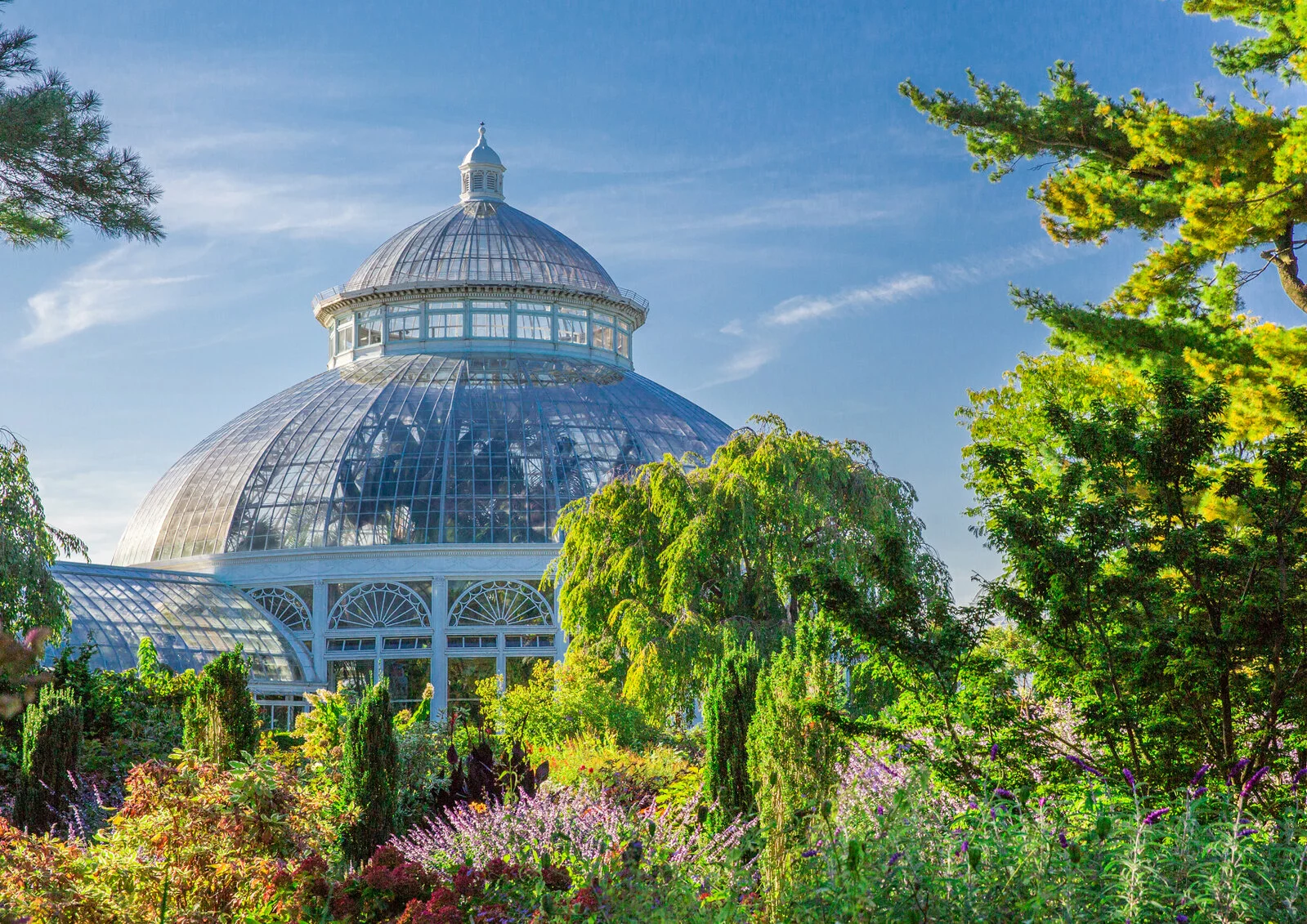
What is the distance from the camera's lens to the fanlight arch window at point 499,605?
34375mm

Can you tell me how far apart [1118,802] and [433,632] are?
88.7ft

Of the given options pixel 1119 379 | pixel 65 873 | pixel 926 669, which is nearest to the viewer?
pixel 65 873

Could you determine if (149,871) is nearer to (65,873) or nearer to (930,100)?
(65,873)

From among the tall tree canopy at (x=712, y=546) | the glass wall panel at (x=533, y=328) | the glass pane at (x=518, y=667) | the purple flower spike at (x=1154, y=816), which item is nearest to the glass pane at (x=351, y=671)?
the glass pane at (x=518, y=667)

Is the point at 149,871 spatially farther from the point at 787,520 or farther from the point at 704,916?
the point at 787,520

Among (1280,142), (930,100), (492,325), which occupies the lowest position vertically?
(1280,142)

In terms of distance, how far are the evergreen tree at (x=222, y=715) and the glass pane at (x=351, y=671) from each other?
786 inches

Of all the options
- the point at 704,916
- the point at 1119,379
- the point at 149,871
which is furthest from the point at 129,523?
the point at 704,916

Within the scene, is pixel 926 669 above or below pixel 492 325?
below

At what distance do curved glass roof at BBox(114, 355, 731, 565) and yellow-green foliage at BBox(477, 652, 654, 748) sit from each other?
1353cm

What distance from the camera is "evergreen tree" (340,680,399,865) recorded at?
12.5 meters

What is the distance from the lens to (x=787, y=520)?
20281 millimetres

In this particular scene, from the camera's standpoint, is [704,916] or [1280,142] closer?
[704,916]

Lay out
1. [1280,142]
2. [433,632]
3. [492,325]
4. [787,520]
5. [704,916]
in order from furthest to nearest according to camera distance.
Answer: [492,325], [433,632], [787,520], [1280,142], [704,916]
